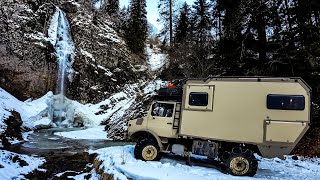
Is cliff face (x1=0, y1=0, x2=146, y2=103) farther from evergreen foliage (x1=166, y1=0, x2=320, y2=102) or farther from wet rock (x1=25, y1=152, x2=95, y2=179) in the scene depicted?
wet rock (x1=25, y1=152, x2=95, y2=179)

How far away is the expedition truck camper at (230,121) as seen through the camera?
34.2ft

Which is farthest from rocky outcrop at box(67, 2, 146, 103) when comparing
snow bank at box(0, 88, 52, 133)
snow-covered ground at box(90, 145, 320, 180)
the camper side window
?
the camper side window

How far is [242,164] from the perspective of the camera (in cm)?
1073

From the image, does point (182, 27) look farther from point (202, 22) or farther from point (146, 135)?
point (146, 135)

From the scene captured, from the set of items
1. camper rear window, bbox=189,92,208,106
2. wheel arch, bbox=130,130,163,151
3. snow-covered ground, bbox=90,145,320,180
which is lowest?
snow-covered ground, bbox=90,145,320,180

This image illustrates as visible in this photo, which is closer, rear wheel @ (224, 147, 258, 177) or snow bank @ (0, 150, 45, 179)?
rear wheel @ (224, 147, 258, 177)

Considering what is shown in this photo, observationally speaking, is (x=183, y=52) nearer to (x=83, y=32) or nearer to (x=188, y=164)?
(x=188, y=164)

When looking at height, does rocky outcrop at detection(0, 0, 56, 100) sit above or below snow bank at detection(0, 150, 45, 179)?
above

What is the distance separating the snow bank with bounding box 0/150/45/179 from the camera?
11.7 metres

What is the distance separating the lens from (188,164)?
1184 centimetres

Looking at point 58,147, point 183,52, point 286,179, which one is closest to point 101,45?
point 183,52

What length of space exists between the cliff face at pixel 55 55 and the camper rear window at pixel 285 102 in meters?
27.4

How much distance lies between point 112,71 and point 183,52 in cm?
1519

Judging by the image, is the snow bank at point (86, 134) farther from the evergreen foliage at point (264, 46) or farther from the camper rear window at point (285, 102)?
the camper rear window at point (285, 102)
